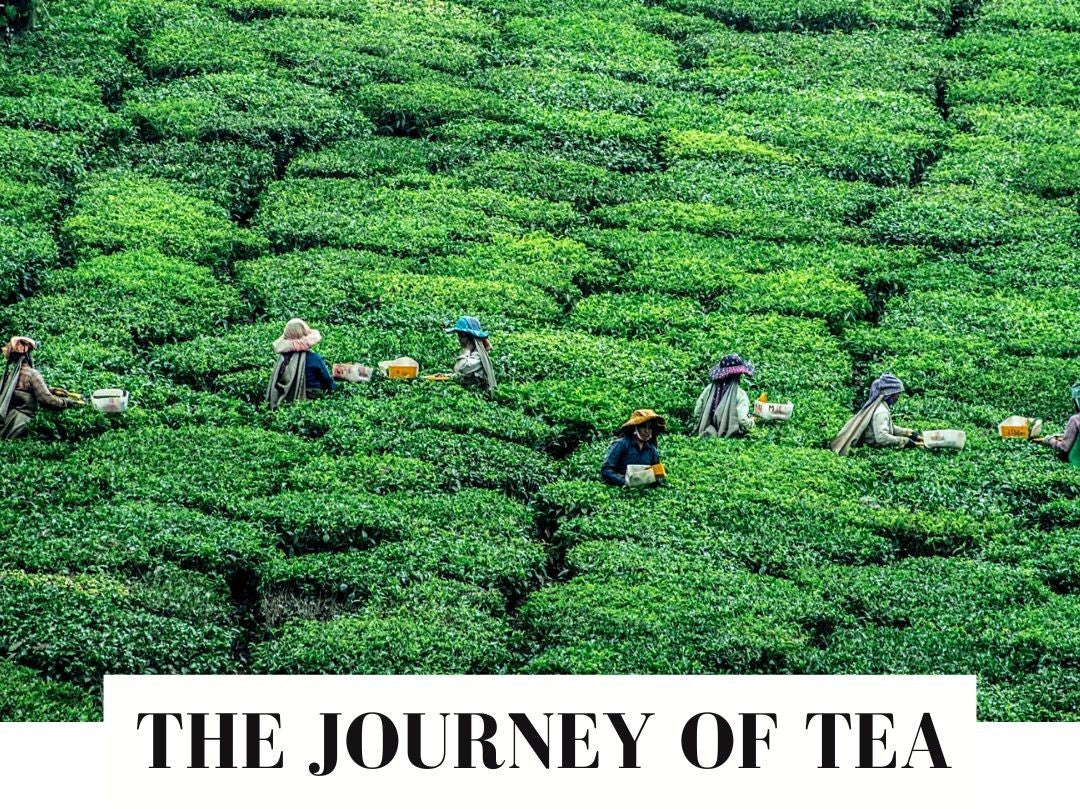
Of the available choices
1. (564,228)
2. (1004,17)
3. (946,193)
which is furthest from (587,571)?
(1004,17)

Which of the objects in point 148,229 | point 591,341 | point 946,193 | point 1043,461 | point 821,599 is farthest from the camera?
point 946,193

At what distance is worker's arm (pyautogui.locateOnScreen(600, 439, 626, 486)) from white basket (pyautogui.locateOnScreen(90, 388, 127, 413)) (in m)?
6.03

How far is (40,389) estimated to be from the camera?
24.0 metres

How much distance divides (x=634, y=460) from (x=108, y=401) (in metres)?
6.51

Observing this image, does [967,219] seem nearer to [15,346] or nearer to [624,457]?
[624,457]

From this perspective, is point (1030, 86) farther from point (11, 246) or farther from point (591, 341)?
point (11, 246)

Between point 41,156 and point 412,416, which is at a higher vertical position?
point 41,156

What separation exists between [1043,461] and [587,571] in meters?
6.29

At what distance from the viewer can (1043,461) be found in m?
24.8

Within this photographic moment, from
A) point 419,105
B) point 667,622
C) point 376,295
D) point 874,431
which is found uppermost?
→ point 419,105

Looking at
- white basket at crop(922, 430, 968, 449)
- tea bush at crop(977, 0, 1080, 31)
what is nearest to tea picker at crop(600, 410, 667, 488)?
white basket at crop(922, 430, 968, 449)

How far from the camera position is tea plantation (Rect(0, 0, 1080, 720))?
21016 mm

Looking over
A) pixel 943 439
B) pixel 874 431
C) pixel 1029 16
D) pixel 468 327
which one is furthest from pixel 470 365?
pixel 1029 16

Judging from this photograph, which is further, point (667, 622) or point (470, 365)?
point (470, 365)
